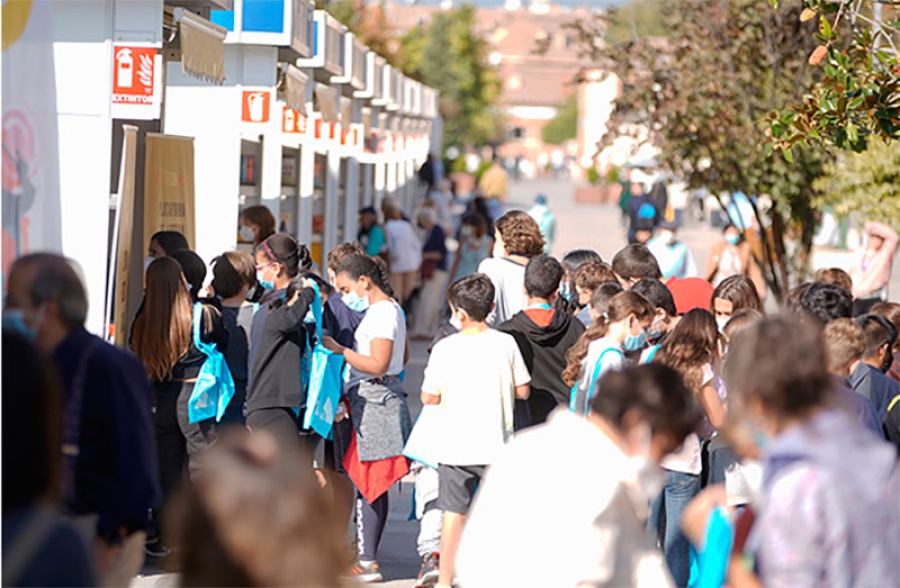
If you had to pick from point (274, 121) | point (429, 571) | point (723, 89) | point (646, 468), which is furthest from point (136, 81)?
point (723, 89)

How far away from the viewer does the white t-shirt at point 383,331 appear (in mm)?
7297

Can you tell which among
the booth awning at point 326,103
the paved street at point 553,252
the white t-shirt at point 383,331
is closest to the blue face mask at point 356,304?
the white t-shirt at point 383,331

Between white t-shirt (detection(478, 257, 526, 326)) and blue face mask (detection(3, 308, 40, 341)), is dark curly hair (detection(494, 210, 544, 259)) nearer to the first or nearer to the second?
white t-shirt (detection(478, 257, 526, 326))

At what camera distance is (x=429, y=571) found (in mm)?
7254

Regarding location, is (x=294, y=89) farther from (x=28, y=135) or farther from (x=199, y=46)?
(x=28, y=135)

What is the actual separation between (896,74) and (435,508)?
12.3 ft

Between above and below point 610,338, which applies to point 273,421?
below

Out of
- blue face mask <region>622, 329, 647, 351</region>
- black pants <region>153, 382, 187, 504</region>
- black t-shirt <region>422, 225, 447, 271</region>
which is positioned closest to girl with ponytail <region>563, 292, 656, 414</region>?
blue face mask <region>622, 329, 647, 351</region>

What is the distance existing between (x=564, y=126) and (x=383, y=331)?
440 feet

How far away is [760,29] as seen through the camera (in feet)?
45.3

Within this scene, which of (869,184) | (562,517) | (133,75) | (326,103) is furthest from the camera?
(326,103)

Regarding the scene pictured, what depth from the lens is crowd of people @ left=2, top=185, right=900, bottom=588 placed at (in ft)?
10.9

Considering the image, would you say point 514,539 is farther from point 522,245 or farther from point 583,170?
point 583,170

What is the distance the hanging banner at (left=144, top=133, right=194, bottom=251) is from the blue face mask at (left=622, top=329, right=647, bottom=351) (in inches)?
149
